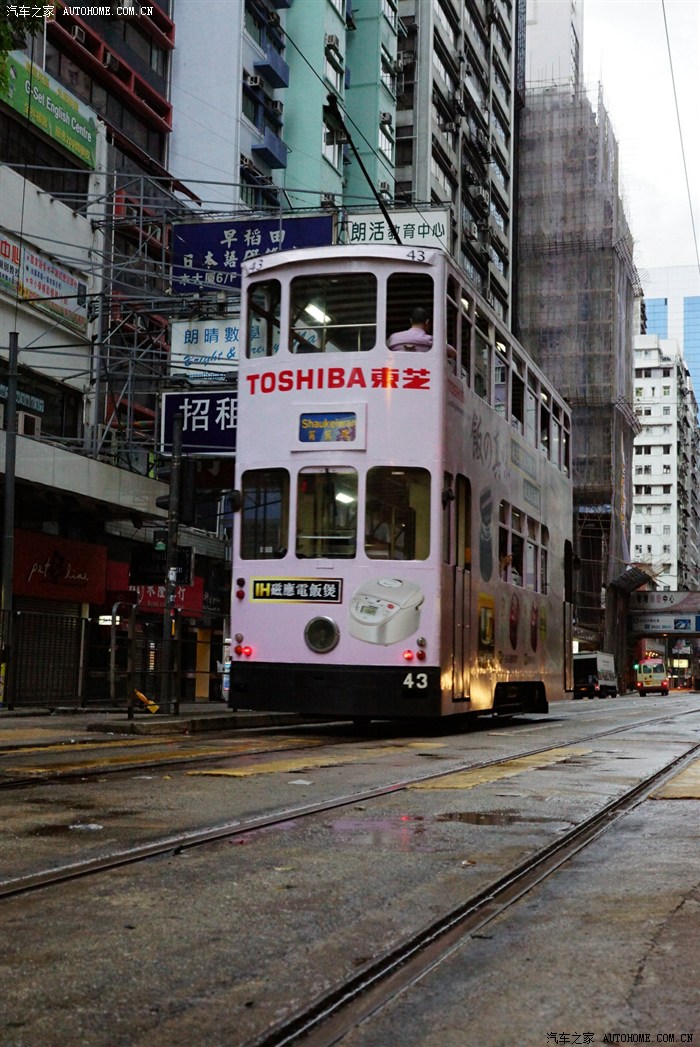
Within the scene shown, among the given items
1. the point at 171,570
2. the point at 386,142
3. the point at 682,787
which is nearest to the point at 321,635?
the point at 171,570

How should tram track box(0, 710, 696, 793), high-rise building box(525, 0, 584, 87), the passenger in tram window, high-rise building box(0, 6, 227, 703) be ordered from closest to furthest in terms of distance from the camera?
tram track box(0, 710, 696, 793) < the passenger in tram window < high-rise building box(0, 6, 227, 703) < high-rise building box(525, 0, 584, 87)

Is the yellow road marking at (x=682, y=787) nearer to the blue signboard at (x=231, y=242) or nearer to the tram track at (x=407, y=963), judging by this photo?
the tram track at (x=407, y=963)

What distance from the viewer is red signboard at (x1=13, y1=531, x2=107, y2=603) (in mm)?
26094

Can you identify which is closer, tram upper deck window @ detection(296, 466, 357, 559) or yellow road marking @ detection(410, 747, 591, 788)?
yellow road marking @ detection(410, 747, 591, 788)

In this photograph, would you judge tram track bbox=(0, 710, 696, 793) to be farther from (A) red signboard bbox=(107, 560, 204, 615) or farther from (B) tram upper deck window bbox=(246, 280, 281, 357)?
(A) red signboard bbox=(107, 560, 204, 615)

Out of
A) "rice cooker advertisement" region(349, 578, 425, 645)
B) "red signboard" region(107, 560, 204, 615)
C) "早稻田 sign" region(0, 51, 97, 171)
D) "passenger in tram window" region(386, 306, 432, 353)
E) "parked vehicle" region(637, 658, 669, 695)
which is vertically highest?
"早稻田 sign" region(0, 51, 97, 171)

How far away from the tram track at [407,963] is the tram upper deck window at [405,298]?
948 cm

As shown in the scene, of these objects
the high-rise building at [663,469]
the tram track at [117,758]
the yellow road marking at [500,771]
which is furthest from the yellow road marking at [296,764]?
the high-rise building at [663,469]

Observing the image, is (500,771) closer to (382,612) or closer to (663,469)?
(382,612)

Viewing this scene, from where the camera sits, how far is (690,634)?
89.2 m

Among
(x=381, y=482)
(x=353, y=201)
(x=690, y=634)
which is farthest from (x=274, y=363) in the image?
(x=690, y=634)

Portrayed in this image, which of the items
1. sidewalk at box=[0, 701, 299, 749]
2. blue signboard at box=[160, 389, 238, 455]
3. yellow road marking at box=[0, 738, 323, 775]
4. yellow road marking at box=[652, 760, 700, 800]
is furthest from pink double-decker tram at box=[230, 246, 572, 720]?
blue signboard at box=[160, 389, 238, 455]

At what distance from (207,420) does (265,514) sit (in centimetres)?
1081

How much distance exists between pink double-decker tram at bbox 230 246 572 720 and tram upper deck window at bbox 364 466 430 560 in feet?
0.05
